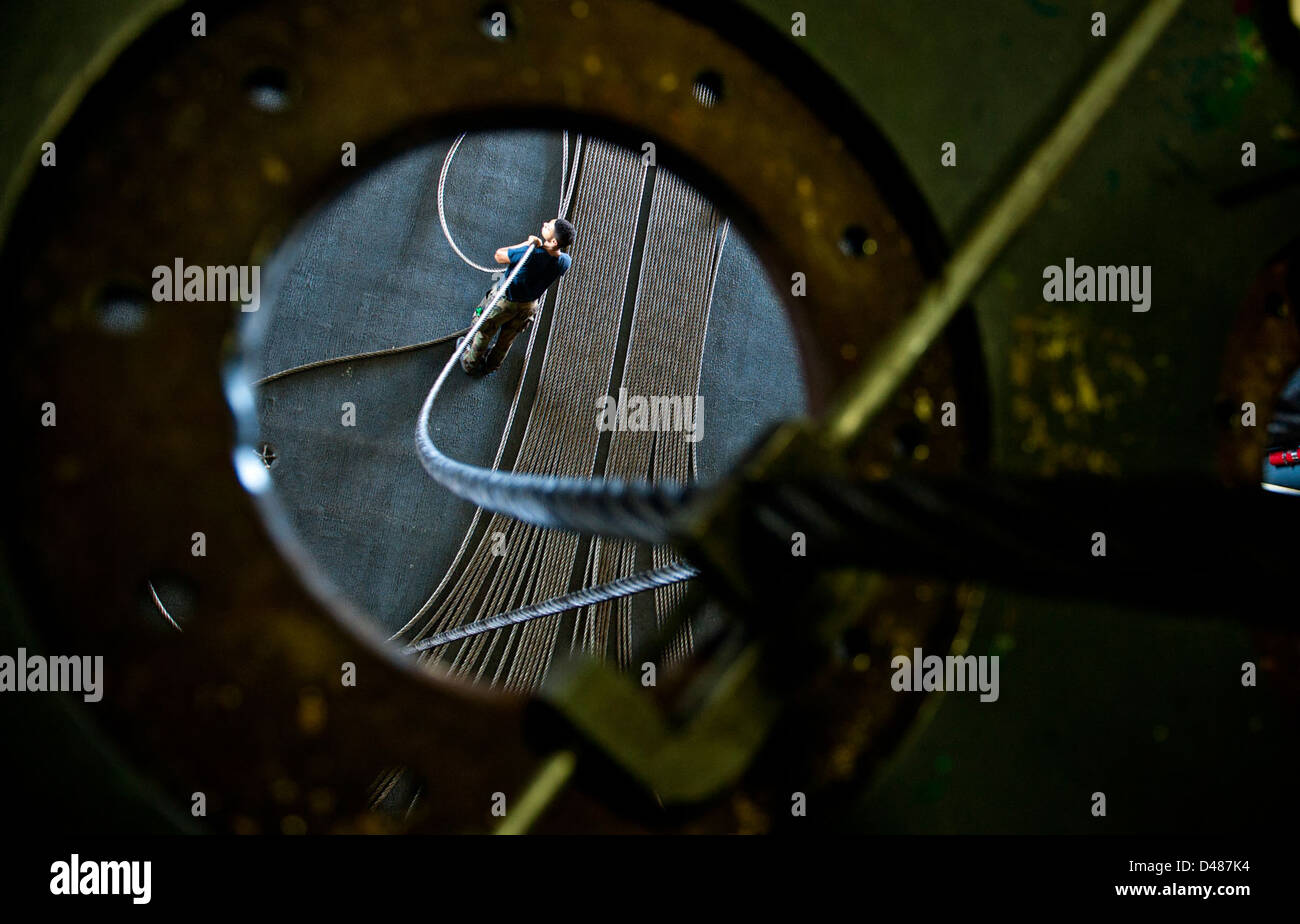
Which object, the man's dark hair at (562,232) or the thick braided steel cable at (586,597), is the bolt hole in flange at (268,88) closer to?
the thick braided steel cable at (586,597)

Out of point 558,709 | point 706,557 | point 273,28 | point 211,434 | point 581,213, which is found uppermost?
point 581,213

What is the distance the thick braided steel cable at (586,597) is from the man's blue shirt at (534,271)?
5.68 feet

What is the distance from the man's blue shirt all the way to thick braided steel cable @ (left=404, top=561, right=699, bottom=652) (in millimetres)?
1732

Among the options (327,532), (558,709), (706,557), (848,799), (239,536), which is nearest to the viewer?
(706,557)

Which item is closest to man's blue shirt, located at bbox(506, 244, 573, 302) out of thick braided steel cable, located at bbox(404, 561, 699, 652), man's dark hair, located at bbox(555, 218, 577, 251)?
man's dark hair, located at bbox(555, 218, 577, 251)

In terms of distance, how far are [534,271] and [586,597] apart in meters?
2.11

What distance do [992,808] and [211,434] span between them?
1218mm

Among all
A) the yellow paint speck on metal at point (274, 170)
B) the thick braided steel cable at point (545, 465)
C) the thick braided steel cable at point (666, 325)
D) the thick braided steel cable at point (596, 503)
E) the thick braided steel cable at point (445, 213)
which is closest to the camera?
the thick braided steel cable at point (596, 503)

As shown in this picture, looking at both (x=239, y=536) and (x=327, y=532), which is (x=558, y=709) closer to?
(x=239, y=536)

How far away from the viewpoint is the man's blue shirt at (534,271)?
14.3 ft

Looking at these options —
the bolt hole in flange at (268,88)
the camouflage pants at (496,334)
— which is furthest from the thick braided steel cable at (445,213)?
the bolt hole in flange at (268,88)

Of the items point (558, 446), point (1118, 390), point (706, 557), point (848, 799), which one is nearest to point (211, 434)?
point (706, 557)

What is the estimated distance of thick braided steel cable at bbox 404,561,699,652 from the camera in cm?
238

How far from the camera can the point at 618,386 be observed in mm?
5551
